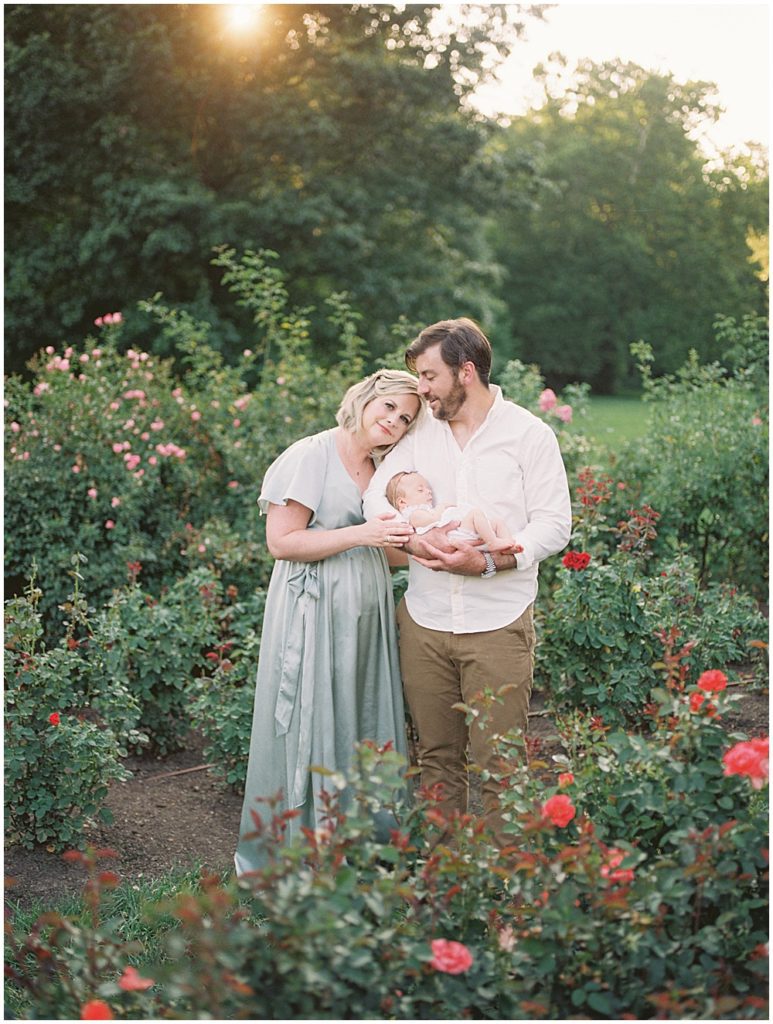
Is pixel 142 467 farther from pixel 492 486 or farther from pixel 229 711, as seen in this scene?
pixel 492 486

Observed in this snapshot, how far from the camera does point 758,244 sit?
15.6 m

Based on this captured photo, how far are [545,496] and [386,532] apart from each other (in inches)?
19.0

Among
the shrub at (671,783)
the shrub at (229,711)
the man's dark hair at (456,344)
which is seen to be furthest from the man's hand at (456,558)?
the shrub at (229,711)

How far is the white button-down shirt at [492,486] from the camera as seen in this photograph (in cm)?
311

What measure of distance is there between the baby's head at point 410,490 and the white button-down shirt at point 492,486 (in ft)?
0.11

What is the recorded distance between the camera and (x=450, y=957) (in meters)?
1.83

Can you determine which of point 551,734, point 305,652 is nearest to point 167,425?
point 551,734

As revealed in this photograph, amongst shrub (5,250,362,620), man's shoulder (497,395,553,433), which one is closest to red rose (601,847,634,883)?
man's shoulder (497,395,553,433)

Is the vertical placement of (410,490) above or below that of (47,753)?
above

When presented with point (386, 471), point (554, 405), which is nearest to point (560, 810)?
point (386, 471)

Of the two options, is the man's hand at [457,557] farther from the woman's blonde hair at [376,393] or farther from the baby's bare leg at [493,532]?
the woman's blonde hair at [376,393]

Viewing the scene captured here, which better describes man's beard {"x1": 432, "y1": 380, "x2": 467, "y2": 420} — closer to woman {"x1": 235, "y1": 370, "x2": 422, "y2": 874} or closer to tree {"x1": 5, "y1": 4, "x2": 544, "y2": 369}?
woman {"x1": 235, "y1": 370, "x2": 422, "y2": 874}

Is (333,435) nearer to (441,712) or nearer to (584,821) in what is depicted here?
(441,712)

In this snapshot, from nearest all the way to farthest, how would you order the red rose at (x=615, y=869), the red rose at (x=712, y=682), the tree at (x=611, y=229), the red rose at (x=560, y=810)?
1. the red rose at (x=615, y=869)
2. the red rose at (x=560, y=810)
3. the red rose at (x=712, y=682)
4. the tree at (x=611, y=229)
